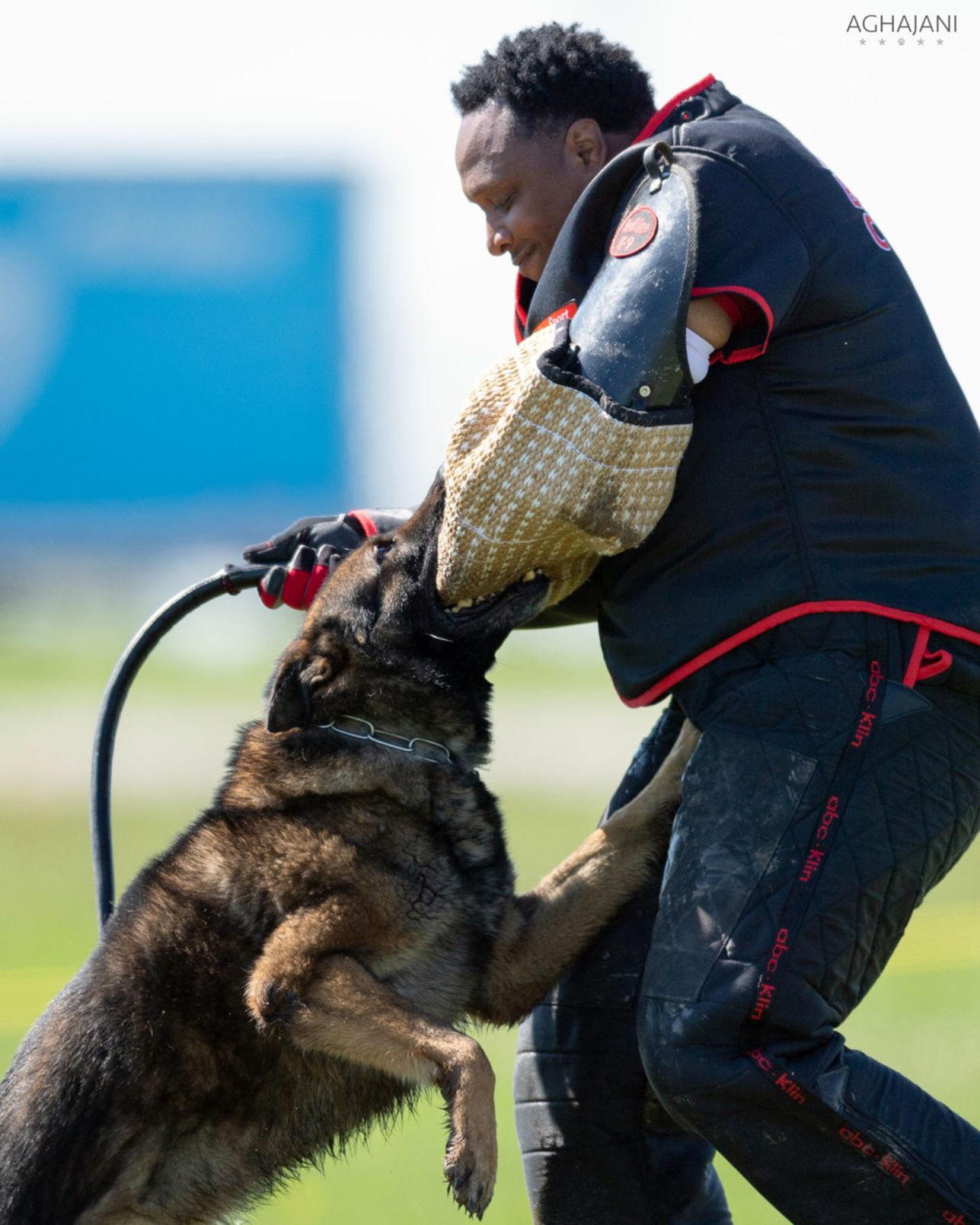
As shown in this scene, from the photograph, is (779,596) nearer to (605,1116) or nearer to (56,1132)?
(605,1116)

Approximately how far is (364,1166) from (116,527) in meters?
9.66

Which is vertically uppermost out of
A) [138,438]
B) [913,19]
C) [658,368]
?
[913,19]

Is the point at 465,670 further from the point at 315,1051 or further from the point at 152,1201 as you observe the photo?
the point at 152,1201

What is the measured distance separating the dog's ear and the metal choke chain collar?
0.27ft

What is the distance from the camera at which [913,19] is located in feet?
19.2

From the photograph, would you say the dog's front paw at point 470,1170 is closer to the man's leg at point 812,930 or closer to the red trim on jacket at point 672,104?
the man's leg at point 812,930

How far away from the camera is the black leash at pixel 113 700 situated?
2.67m

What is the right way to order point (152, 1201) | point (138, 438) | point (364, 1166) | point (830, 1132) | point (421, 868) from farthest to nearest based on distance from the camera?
point (138, 438) → point (364, 1166) → point (421, 868) → point (152, 1201) → point (830, 1132)

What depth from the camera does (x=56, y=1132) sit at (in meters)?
2.35

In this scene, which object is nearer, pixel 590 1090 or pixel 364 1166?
pixel 590 1090

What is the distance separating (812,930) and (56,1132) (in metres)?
1.26

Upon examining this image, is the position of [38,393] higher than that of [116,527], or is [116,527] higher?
[38,393]

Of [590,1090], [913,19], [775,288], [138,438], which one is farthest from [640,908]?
[138,438]

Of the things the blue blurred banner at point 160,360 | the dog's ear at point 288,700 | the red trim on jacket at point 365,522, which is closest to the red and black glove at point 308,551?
the red trim on jacket at point 365,522
